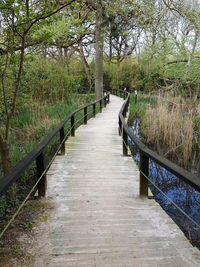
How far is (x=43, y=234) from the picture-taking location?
2574 millimetres

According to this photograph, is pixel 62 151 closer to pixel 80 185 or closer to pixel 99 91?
pixel 80 185

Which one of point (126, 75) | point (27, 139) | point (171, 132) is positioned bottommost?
point (27, 139)

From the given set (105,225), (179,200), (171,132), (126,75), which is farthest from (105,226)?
(126,75)

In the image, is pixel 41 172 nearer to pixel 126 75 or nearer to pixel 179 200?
A: pixel 179 200

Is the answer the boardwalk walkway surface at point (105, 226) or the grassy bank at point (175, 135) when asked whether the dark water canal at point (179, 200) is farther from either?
the grassy bank at point (175, 135)

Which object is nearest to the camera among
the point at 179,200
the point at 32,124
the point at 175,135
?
the point at 179,200

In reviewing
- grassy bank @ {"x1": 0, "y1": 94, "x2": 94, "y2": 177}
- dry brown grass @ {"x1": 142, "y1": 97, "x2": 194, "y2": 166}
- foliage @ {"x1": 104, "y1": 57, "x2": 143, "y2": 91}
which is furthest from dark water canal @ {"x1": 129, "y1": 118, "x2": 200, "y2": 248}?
foliage @ {"x1": 104, "y1": 57, "x2": 143, "y2": 91}

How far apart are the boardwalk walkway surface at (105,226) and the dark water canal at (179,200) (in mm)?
607

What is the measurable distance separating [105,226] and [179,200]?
2843 millimetres

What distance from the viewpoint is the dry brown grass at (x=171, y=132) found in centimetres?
710

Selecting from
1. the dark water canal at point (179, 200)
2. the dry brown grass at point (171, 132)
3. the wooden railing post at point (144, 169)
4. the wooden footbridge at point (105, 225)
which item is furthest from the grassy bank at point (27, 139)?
the dry brown grass at point (171, 132)

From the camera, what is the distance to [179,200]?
5113mm

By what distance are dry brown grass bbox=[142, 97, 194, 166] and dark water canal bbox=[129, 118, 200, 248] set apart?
958 mm

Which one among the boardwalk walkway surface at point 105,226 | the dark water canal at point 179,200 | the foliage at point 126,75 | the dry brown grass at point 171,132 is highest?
the foliage at point 126,75
